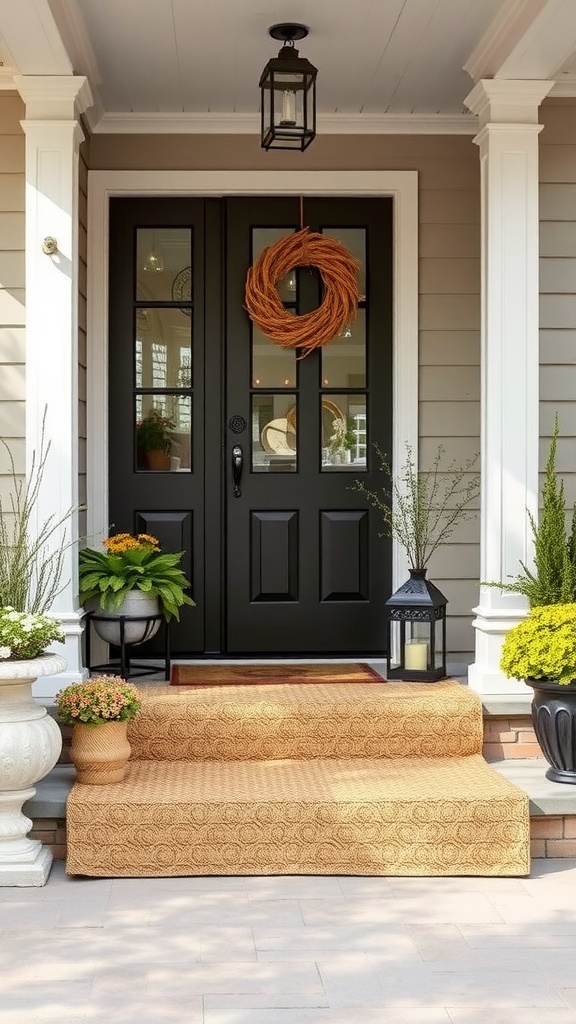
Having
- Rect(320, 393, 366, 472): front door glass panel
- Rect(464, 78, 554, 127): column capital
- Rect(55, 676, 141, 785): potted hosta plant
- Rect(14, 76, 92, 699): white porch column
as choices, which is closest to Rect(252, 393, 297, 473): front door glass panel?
Rect(320, 393, 366, 472): front door glass panel

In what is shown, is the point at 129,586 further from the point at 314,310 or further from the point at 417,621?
the point at 314,310

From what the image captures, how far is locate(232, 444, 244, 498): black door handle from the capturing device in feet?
17.8

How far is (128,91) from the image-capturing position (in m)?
5.07

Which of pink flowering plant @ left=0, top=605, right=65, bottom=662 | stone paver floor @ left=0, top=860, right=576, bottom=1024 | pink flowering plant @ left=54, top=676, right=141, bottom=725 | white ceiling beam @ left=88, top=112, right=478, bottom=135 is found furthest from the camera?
white ceiling beam @ left=88, top=112, right=478, bottom=135

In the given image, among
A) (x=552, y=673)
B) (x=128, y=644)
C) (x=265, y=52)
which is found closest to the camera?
(x=552, y=673)

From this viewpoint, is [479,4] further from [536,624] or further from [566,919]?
[566,919]

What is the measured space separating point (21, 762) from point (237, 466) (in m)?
2.07

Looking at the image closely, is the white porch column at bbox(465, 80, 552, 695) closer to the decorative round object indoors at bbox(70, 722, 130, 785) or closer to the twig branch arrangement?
the twig branch arrangement

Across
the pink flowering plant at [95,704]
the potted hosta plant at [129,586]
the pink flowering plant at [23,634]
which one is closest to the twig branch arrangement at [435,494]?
the potted hosta plant at [129,586]

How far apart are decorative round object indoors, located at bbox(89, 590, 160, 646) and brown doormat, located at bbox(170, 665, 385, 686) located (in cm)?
22

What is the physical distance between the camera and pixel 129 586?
15.8 ft

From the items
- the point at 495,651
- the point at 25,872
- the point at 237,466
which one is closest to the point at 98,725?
the point at 25,872

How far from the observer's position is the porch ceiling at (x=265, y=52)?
419cm

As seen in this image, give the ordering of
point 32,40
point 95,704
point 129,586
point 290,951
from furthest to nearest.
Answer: point 129,586
point 32,40
point 95,704
point 290,951
